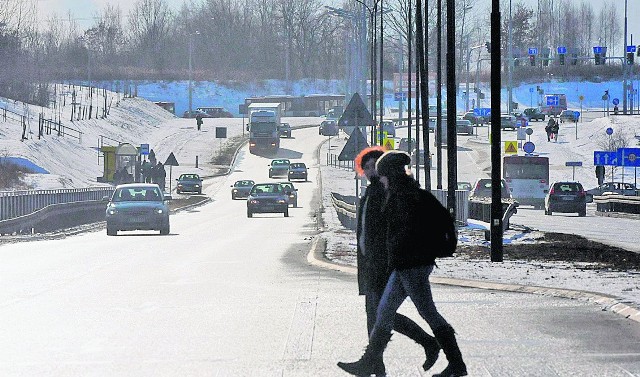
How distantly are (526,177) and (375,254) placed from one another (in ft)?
201

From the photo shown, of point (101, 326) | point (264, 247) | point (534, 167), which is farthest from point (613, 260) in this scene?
point (534, 167)

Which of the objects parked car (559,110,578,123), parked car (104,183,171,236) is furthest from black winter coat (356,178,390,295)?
parked car (559,110,578,123)

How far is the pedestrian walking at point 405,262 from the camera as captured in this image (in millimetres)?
10773

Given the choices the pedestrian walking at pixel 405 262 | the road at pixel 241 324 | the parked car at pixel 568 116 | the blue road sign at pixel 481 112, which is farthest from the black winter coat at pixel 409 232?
the blue road sign at pixel 481 112

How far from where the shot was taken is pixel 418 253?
1076 centimetres

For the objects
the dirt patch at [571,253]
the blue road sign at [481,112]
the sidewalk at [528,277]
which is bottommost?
the dirt patch at [571,253]

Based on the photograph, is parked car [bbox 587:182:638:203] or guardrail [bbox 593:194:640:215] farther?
parked car [bbox 587:182:638:203]

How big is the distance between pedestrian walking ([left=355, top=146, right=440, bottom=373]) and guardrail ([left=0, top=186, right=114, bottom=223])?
30.2 metres

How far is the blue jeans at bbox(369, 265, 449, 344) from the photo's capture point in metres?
10.8

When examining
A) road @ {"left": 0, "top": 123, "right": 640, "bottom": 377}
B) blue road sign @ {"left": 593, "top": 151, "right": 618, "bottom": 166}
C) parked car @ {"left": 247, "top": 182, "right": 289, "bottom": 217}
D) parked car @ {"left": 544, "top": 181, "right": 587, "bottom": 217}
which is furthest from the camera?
blue road sign @ {"left": 593, "top": 151, "right": 618, "bottom": 166}

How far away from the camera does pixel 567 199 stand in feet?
197

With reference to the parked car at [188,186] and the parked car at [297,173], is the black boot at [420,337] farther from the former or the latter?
the parked car at [297,173]

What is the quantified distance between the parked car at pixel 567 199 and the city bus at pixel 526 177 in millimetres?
10606

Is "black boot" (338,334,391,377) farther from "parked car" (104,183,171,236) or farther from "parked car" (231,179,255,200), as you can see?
"parked car" (231,179,255,200)
